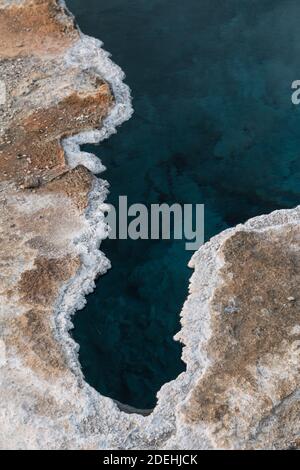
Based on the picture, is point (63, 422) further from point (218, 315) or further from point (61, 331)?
point (218, 315)

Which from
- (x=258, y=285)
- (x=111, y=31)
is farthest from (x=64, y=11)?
(x=258, y=285)

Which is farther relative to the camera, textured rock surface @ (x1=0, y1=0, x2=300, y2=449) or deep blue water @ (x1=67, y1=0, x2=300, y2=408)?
deep blue water @ (x1=67, y1=0, x2=300, y2=408)

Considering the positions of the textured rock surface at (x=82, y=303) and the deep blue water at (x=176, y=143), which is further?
the deep blue water at (x=176, y=143)

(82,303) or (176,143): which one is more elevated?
(176,143)

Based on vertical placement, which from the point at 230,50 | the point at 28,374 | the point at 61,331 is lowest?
the point at 28,374
